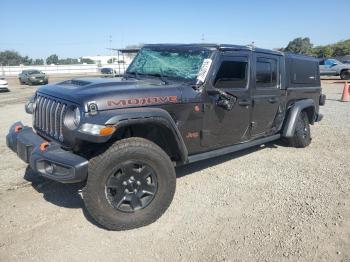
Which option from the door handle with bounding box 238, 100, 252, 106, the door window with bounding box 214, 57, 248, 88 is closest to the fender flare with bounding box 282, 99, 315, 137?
the door handle with bounding box 238, 100, 252, 106

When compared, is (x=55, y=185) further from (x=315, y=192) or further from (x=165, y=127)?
(x=315, y=192)

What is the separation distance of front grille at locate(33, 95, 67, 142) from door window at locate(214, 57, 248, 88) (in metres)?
1.91

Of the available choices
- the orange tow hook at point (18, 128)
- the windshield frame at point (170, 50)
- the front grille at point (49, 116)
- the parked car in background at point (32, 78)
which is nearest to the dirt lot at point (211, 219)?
the orange tow hook at point (18, 128)

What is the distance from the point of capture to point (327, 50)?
5800cm

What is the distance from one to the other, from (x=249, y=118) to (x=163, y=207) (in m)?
2.06

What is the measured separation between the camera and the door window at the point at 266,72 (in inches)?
210

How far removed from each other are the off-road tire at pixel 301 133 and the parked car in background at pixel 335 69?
22.6 m

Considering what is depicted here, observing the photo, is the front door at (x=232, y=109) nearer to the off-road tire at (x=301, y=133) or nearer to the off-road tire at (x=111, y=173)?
the off-road tire at (x=111, y=173)

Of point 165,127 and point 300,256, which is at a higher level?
point 165,127

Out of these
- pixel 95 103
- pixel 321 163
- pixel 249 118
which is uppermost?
pixel 95 103

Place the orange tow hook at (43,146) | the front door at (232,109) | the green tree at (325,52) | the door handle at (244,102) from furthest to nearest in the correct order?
1. the green tree at (325,52)
2. the door handle at (244,102)
3. the front door at (232,109)
4. the orange tow hook at (43,146)

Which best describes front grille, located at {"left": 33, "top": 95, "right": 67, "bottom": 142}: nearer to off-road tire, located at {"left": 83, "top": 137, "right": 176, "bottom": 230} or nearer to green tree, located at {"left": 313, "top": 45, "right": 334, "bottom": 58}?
off-road tire, located at {"left": 83, "top": 137, "right": 176, "bottom": 230}

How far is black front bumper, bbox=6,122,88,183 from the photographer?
3.41m

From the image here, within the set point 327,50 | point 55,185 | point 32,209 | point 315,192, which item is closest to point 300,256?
point 315,192
